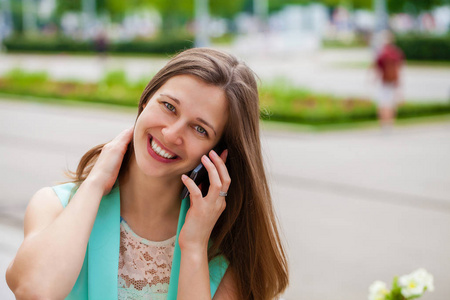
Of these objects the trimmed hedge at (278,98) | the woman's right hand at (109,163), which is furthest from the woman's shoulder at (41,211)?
the trimmed hedge at (278,98)

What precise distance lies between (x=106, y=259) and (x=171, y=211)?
0.32 metres

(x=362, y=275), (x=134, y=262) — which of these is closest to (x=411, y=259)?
(x=362, y=275)

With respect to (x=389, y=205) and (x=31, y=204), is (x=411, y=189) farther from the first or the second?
(x=31, y=204)

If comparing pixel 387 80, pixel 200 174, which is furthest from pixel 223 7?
pixel 200 174

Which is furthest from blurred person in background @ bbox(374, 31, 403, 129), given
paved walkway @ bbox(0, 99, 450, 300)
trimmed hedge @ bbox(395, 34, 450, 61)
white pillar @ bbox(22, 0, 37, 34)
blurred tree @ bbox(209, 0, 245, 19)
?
white pillar @ bbox(22, 0, 37, 34)

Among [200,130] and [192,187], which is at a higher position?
[200,130]

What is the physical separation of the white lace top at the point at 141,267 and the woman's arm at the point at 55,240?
7.3 inches

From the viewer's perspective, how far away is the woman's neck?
6.84ft

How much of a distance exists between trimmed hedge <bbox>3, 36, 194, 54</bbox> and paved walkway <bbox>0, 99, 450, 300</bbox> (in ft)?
89.4

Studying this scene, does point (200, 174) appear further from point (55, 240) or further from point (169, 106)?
point (55, 240)

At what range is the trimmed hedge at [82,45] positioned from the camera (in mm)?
40062

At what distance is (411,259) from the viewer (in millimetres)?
5520

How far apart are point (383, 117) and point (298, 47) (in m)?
27.2

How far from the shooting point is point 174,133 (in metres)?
1.93
